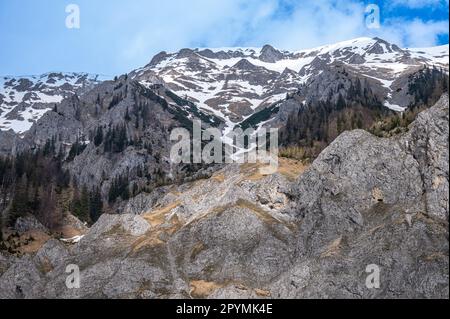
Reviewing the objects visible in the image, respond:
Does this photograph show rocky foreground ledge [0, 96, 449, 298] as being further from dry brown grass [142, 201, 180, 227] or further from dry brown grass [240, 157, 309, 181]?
dry brown grass [240, 157, 309, 181]

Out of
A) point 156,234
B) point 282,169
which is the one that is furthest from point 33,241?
point 282,169

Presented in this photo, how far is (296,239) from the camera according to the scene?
338ft

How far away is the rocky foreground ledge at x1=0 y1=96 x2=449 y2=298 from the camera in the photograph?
84000 millimetres

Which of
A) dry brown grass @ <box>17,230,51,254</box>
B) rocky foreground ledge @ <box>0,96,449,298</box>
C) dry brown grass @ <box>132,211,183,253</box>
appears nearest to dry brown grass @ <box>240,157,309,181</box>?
rocky foreground ledge @ <box>0,96,449,298</box>

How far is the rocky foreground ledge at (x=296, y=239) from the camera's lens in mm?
84000

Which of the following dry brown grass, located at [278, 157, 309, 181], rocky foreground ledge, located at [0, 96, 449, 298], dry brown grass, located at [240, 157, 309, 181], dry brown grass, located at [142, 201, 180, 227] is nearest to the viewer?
rocky foreground ledge, located at [0, 96, 449, 298]

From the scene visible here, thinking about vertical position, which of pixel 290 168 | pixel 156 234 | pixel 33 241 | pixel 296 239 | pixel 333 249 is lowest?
pixel 33 241

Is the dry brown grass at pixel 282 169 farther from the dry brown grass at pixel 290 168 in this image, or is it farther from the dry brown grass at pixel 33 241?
the dry brown grass at pixel 33 241

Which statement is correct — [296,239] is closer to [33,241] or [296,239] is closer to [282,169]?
[282,169]

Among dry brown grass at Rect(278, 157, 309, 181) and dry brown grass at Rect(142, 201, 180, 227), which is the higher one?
dry brown grass at Rect(278, 157, 309, 181)

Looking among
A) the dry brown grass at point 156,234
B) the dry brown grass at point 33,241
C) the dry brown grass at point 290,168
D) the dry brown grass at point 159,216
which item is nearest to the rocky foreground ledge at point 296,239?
the dry brown grass at point 156,234
